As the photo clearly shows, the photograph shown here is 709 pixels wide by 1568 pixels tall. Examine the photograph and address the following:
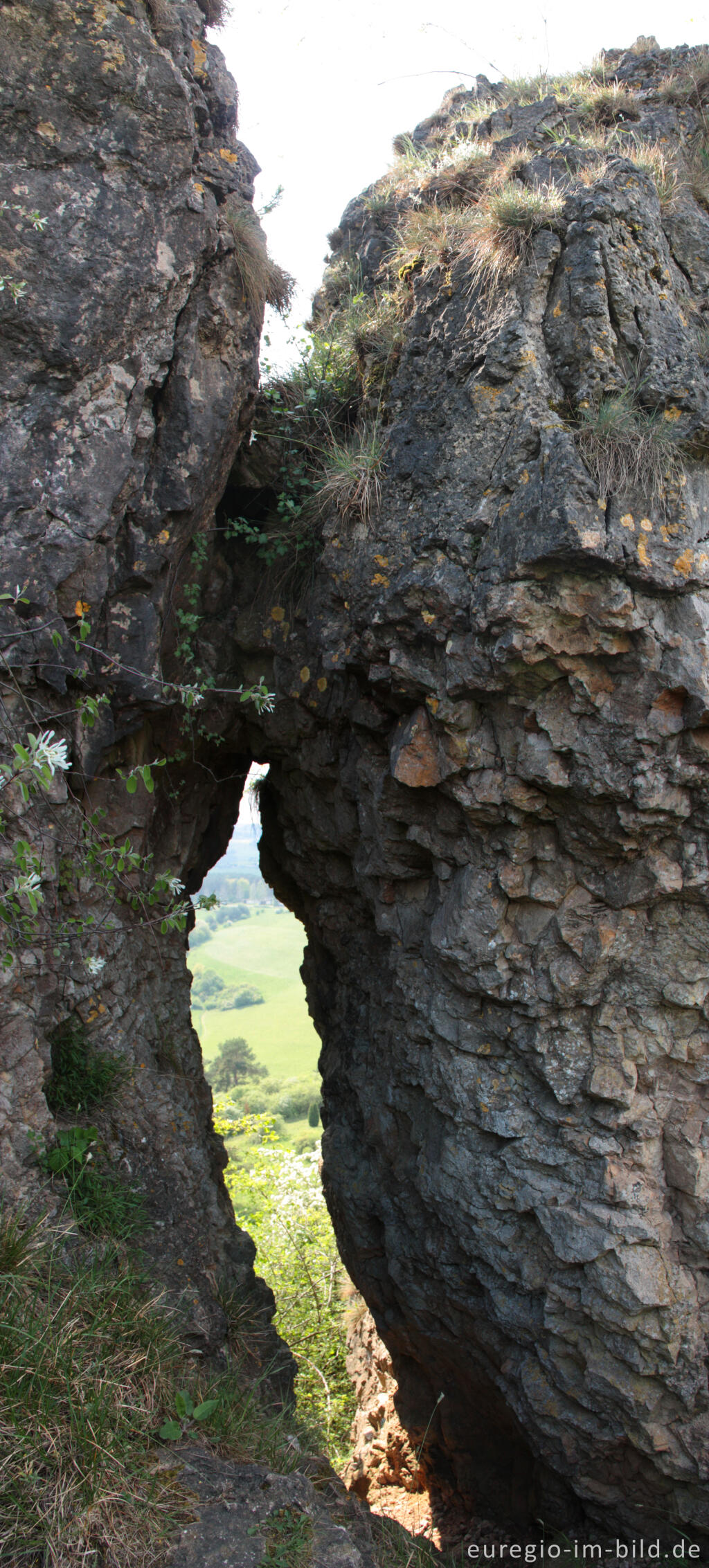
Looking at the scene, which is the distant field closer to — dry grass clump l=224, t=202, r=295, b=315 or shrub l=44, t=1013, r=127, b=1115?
shrub l=44, t=1013, r=127, b=1115

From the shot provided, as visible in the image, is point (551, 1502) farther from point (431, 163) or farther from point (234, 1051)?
point (234, 1051)

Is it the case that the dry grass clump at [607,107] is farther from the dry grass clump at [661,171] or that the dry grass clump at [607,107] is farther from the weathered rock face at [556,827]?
the dry grass clump at [661,171]

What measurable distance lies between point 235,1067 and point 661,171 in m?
20.4

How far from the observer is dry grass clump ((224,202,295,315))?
446 centimetres

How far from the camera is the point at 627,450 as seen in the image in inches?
146

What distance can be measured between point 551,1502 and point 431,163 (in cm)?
802

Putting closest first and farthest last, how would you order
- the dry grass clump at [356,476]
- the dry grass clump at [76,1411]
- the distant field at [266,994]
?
the dry grass clump at [76,1411] < the dry grass clump at [356,476] < the distant field at [266,994]

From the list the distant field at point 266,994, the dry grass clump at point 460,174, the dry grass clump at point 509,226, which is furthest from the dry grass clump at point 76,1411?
the distant field at point 266,994

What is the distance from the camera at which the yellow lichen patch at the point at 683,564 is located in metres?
3.61

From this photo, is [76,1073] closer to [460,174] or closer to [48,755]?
[48,755]

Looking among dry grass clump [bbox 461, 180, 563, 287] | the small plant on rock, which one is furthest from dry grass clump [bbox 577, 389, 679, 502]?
the small plant on rock

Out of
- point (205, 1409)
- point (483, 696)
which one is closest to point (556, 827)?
point (483, 696)

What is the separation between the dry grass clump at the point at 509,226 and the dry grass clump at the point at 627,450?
1071 mm

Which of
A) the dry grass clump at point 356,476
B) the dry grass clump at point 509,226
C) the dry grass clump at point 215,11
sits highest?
the dry grass clump at point 215,11
